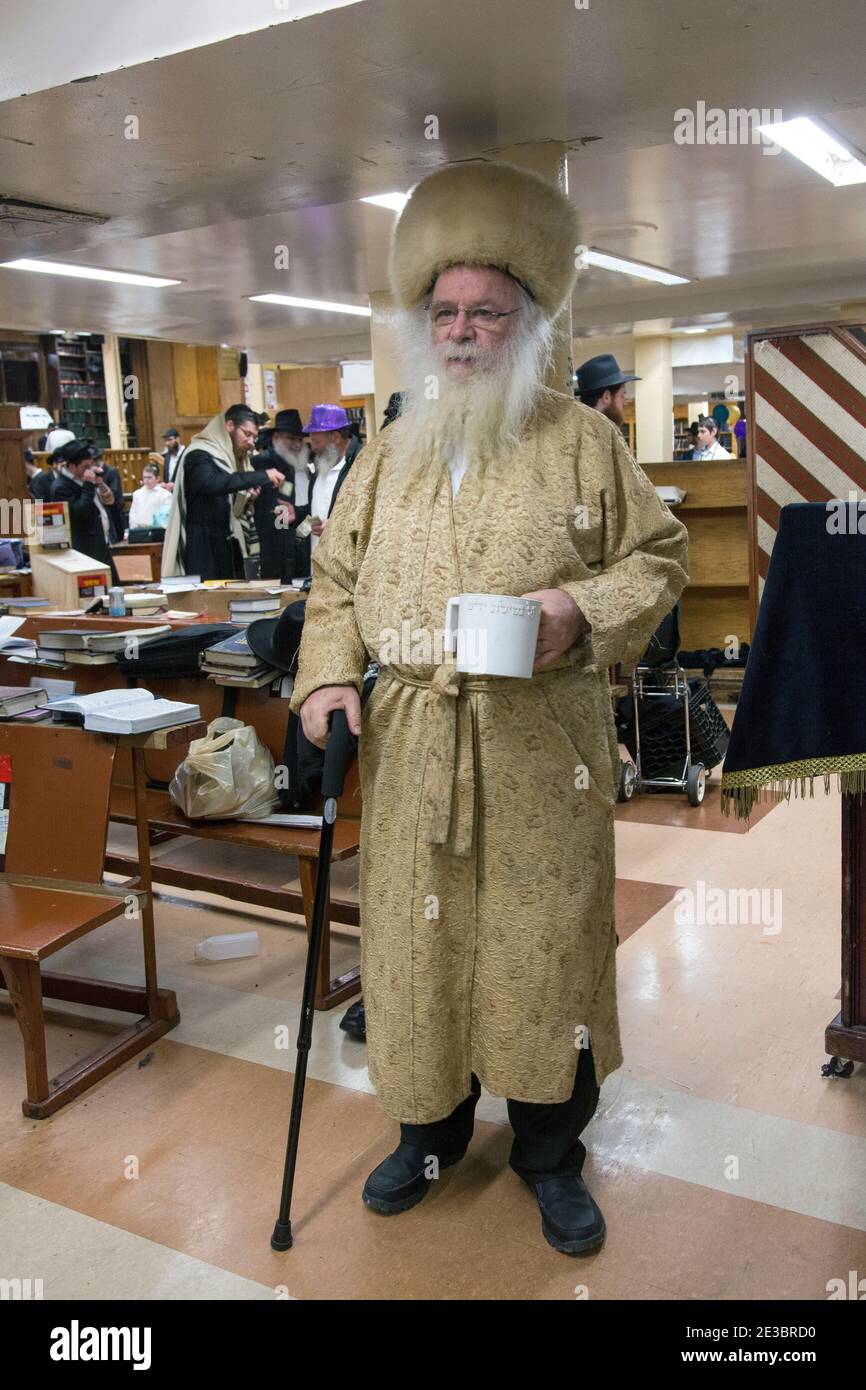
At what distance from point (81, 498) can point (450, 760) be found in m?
7.59

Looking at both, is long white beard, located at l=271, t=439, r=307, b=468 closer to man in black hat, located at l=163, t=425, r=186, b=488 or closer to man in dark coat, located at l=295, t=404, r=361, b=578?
man in dark coat, located at l=295, t=404, r=361, b=578

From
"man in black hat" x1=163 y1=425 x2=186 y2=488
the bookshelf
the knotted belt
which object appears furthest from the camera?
the bookshelf

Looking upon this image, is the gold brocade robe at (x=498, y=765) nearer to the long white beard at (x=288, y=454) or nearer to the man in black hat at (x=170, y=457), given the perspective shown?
the long white beard at (x=288, y=454)

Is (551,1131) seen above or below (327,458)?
below

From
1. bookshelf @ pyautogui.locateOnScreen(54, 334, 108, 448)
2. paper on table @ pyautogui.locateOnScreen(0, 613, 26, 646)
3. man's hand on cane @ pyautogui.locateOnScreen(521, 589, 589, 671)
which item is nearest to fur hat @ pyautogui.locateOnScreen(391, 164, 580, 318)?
man's hand on cane @ pyautogui.locateOnScreen(521, 589, 589, 671)

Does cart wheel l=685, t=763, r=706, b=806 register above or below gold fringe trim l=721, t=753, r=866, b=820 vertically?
below

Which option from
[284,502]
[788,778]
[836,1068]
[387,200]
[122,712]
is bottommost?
[836,1068]

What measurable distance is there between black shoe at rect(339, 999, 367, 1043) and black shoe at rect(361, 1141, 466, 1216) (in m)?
0.63

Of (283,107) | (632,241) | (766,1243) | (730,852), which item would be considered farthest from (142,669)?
(632,241)

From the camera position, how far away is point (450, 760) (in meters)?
2.01

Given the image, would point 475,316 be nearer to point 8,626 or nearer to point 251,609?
point 8,626

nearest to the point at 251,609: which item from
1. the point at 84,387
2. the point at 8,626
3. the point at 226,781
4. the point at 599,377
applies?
the point at 8,626

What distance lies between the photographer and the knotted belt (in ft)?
6.57

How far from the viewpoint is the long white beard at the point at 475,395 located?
2.03 m
